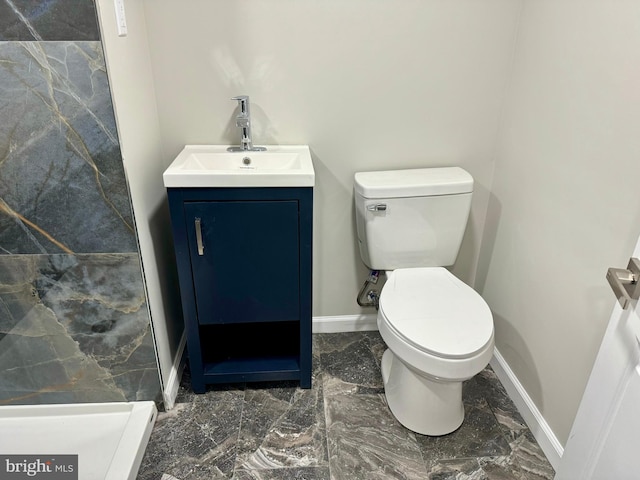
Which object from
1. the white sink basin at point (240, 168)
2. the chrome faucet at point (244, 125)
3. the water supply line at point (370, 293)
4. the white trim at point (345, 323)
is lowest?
the white trim at point (345, 323)

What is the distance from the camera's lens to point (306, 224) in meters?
1.52

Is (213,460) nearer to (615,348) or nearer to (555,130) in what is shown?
(615,348)

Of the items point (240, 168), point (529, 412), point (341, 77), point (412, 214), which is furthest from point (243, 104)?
point (529, 412)

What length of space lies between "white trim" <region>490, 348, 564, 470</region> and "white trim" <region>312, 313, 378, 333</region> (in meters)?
0.56

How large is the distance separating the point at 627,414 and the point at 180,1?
66.6 inches

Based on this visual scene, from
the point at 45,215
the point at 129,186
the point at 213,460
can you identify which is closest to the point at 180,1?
the point at 129,186

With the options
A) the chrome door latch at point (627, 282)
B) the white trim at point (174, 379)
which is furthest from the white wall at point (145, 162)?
the chrome door latch at point (627, 282)

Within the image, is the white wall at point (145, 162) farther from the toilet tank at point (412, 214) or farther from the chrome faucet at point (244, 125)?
the toilet tank at point (412, 214)

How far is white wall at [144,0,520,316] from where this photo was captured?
1.60 m

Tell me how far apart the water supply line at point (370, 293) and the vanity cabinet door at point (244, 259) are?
0.41 m

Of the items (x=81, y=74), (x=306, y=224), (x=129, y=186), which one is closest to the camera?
(x=81, y=74)

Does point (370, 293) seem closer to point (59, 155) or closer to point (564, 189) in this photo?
point (564, 189)

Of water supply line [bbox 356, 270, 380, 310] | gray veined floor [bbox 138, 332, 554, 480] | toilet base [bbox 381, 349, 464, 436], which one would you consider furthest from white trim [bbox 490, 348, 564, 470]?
water supply line [bbox 356, 270, 380, 310]

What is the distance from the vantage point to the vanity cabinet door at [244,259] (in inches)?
58.3
